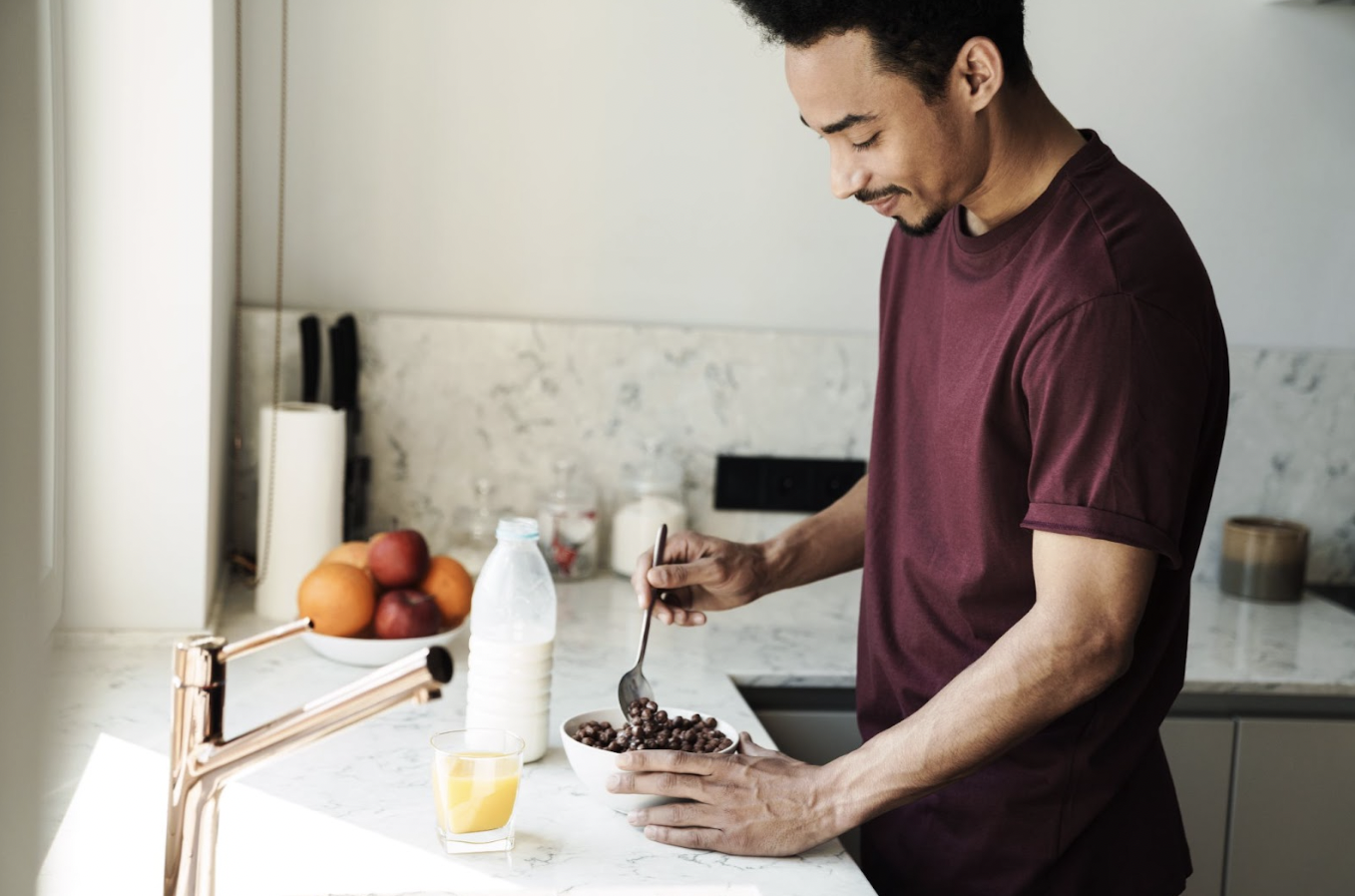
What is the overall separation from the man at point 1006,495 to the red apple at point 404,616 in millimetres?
565

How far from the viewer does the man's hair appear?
115cm

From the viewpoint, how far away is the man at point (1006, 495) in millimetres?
1079

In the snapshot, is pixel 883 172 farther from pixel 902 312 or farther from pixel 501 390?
pixel 501 390

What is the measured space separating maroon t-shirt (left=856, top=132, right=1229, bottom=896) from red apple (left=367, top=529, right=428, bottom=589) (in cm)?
62

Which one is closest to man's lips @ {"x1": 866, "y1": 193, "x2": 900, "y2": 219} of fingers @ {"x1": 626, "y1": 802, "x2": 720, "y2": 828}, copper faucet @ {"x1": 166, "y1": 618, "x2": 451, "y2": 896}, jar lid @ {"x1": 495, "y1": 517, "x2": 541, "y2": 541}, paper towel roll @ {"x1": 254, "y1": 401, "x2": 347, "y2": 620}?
jar lid @ {"x1": 495, "y1": 517, "x2": 541, "y2": 541}

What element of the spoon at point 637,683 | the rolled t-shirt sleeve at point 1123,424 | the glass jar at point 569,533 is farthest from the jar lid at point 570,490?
the rolled t-shirt sleeve at point 1123,424

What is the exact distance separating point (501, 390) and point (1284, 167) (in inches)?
58.2

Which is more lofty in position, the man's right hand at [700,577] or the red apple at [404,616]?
the man's right hand at [700,577]

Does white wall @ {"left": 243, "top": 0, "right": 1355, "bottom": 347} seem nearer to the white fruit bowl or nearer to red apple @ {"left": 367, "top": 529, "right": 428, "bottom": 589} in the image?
red apple @ {"left": 367, "top": 529, "right": 428, "bottom": 589}

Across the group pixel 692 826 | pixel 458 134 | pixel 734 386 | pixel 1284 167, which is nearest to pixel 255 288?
pixel 458 134

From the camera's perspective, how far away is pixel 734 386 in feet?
7.36

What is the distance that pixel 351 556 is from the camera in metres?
1.76

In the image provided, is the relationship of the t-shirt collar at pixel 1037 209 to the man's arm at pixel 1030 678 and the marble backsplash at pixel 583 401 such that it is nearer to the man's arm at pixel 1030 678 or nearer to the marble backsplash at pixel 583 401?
the man's arm at pixel 1030 678

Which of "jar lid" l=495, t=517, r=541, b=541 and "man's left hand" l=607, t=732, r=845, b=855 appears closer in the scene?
"man's left hand" l=607, t=732, r=845, b=855
